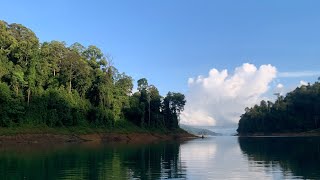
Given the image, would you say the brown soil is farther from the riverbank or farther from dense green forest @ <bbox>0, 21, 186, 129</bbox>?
dense green forest @ <bbox>0, 21, 186, 129</bbox>

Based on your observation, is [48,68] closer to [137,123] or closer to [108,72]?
[108,72]

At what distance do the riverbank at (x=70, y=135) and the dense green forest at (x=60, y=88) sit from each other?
289 cm

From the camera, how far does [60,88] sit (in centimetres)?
9856

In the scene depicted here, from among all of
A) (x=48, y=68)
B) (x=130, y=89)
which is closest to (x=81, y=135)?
(x=48, y=68)

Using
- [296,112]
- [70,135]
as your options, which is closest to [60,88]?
[70,135]

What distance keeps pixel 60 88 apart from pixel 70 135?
14.0 metres

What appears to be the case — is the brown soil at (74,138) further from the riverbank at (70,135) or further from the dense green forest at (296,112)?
the dense green forest at (296,112)

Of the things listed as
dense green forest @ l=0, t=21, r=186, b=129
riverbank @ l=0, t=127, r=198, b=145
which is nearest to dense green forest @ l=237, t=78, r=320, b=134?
dense green forest @ l=0, t=21, r=186, b=129

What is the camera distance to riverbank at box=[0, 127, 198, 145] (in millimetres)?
78062

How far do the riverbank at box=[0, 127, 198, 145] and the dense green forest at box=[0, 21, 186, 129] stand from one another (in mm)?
2888

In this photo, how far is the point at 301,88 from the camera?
166 metres

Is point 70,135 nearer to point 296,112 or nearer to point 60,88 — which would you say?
point 60,88

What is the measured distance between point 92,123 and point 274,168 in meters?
76.8

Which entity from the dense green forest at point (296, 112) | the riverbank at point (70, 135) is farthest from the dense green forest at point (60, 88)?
the dense green forest at point (296, 112)
